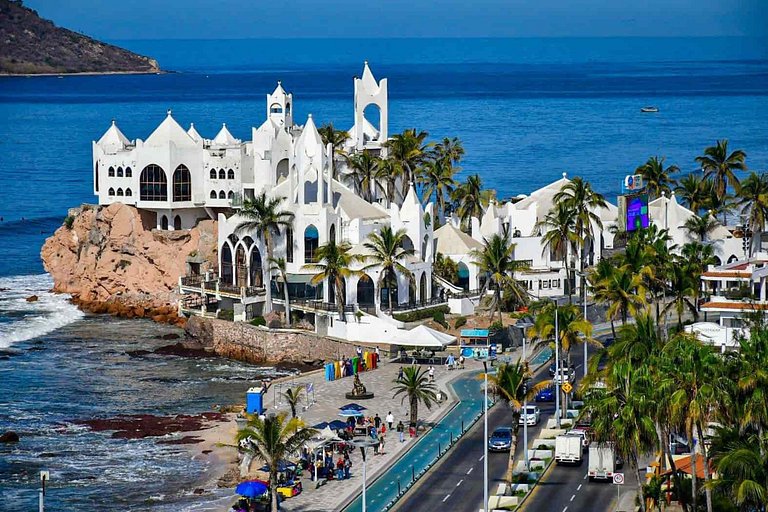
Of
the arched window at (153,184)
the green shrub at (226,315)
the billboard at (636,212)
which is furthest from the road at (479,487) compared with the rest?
the arched window at (153,184)

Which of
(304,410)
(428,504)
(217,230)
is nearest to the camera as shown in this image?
(428,504)

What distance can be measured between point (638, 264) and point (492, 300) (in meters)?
19.3

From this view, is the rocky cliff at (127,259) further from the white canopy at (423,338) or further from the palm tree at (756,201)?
the palm tree at (756,201)

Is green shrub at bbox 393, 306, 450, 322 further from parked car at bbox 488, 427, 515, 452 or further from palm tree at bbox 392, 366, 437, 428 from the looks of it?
parked car at bbox 488, 427, 515, 452

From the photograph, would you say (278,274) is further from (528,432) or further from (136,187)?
(528,432)

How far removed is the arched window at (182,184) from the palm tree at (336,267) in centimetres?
2553

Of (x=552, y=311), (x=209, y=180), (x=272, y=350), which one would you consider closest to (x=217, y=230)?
(x=209, y=180)

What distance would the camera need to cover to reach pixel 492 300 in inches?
4626

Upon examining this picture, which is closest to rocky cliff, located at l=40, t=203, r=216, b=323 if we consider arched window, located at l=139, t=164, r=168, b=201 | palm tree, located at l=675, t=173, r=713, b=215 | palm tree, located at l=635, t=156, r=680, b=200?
arched window, located at l=139, t=164, r=168, b=201

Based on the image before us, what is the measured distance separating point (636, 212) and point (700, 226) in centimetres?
470

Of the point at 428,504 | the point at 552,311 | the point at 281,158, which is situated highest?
the point at 281,158

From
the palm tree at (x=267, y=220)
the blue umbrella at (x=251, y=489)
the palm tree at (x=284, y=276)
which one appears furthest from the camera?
the palm tree at (x=267, y=220)

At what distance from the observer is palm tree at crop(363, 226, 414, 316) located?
11312 cm

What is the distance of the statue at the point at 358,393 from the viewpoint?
9681 centimetres
